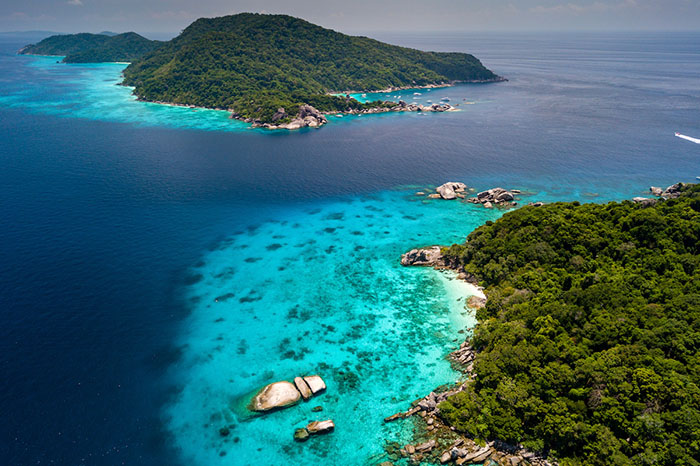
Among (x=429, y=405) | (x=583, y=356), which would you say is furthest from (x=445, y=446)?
(x=583, y=356)

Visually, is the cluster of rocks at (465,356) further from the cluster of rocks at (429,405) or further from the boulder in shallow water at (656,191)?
Result: the boulder in shallow water at (656,191)

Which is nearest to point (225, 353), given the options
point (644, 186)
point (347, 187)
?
point (347, 187)

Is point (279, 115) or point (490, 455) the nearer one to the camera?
point (490, 455)

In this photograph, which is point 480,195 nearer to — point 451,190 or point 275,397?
point 451,190

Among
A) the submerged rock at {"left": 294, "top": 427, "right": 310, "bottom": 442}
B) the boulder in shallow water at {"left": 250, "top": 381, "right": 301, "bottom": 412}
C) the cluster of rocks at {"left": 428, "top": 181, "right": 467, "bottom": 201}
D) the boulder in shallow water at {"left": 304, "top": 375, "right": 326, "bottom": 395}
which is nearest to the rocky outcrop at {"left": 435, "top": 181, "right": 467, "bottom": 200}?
the cluster of rocks at {"left": 428, "top": 181, "right": 467, "bottom": 201}

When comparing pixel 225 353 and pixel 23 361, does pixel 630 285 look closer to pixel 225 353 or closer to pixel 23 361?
pixel 225 353

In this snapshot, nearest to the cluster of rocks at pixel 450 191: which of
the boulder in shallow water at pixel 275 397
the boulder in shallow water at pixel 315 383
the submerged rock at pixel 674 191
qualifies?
the submerged rock at pixel 674 191

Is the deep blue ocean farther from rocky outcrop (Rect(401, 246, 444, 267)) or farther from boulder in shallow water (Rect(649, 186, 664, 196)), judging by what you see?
boulder in shallow water (Rect(649, 186, 664, 196))
